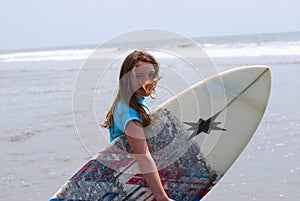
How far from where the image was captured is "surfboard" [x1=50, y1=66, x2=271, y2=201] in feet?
10.1

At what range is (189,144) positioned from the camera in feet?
10.7

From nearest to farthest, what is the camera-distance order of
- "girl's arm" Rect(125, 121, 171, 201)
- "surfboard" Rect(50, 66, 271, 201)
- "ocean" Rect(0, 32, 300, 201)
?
1. "girl's arm" Rect(125, 121, 171, 201)
2. "surfboard" Rect(50, 66, 271, 201)
3. "ocean" Rect(0, 32, 300, 201)

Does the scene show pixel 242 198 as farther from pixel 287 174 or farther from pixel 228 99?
pixel 228 99

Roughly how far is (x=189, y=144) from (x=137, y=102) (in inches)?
28.0

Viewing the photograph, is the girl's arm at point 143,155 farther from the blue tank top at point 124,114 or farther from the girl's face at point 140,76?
the girl's face at point 140,76

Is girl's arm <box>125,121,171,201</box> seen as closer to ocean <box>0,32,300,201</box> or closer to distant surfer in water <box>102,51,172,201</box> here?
distant surfer in water <box>102,51,172,201</box>

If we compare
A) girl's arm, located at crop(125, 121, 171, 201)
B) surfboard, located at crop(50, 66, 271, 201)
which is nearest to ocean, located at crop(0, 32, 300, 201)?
surfboard, located at crop(50, 66, 271, 201)

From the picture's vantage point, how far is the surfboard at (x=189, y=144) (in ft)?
10.1

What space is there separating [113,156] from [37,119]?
5563mm

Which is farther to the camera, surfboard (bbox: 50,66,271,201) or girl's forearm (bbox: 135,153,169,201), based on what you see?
surfboard (bbox: 50,66,271,201)

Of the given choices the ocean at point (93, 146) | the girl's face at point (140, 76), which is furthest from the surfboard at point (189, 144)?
the girl's face at point (140, 76)

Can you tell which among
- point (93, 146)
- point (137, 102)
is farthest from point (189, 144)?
point (137, 102)

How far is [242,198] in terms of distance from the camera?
425cm

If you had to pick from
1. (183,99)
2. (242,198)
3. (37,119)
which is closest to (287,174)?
(242,198)
